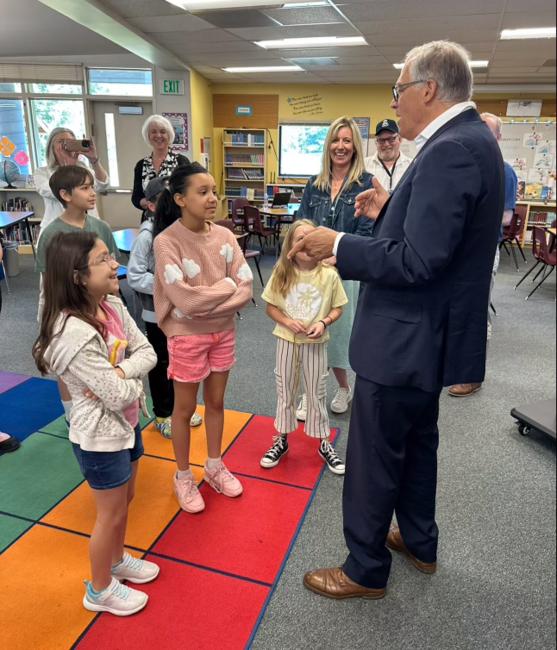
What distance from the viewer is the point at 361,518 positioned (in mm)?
1625

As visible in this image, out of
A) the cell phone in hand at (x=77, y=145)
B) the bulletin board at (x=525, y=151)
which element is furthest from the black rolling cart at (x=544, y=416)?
the bulletin board at (x=525, y=151)

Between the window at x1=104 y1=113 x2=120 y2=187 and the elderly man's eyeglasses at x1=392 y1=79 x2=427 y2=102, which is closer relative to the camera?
the elderly man's eyeglasses at x1=392 y1=79 x2=427 y2=102

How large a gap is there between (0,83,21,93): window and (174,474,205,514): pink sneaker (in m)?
9.01

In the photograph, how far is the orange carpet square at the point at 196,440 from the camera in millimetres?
2557

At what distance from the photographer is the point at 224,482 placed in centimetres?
225

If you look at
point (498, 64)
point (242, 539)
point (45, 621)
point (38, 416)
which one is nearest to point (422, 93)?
point (242, 539)

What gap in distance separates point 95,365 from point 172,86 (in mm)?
7797

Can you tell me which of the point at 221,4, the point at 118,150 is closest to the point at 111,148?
the point at 118,150

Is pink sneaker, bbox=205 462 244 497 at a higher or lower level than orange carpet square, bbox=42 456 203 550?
higher

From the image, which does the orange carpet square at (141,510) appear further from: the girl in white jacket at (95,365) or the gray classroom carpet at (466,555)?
the gray classroom carpet at (466,555)

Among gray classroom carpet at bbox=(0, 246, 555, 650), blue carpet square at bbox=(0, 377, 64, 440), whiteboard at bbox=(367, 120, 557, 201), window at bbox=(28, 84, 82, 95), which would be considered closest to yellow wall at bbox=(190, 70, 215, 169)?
window at bbox=(28, 84, 82, 95)

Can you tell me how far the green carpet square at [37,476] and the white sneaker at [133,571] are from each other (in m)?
0.56

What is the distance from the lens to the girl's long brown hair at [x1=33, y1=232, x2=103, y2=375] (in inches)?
55.8

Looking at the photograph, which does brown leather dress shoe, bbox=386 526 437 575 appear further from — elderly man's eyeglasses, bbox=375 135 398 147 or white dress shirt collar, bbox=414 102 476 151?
elderly man's eyeglasses, bbox=375 135 398 147
